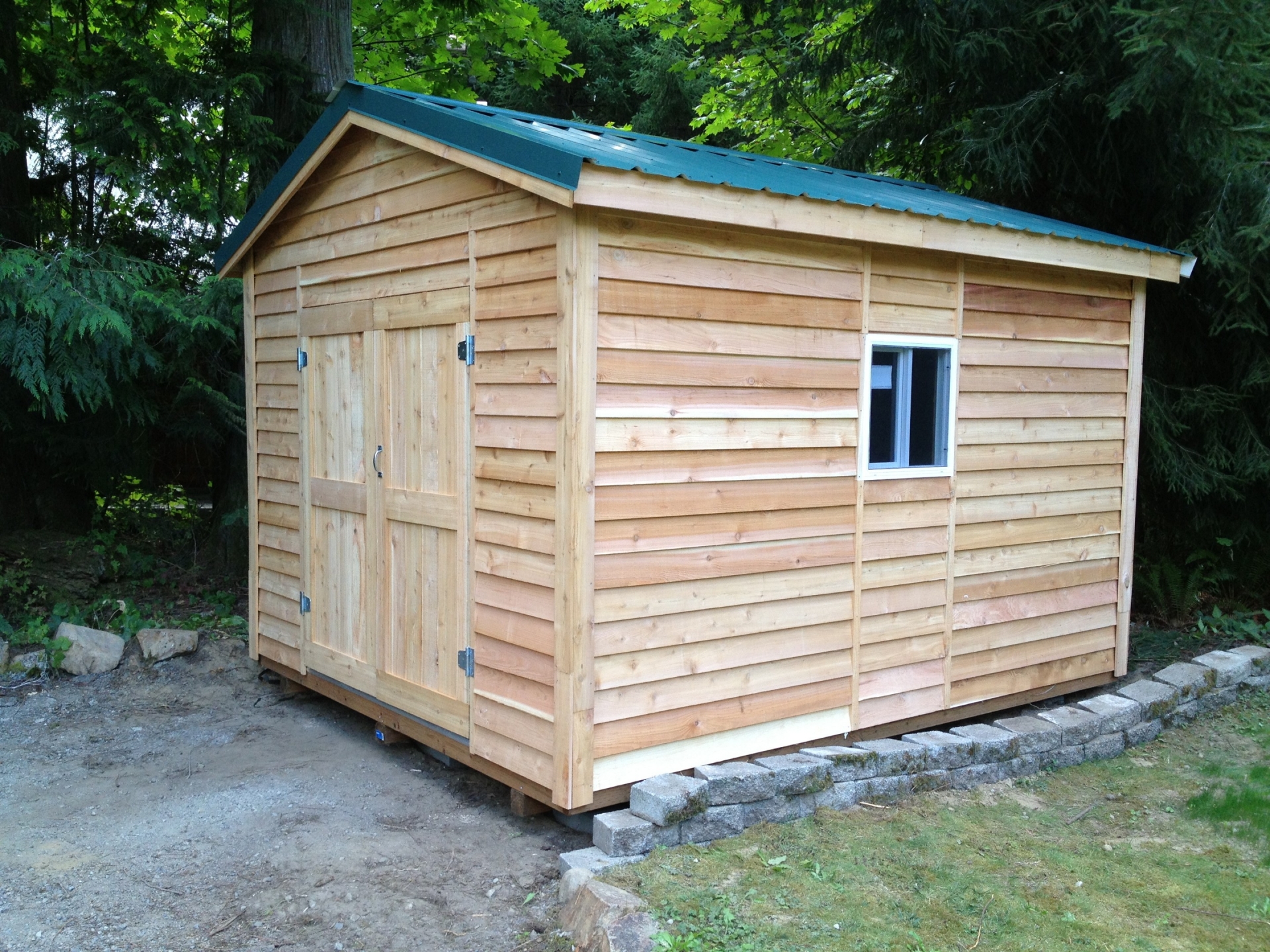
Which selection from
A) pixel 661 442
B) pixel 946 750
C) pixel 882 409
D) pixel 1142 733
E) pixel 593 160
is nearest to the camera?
pixel 593 160

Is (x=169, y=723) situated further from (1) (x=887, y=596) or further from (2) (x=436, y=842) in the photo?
(1) (x=887, y=596)

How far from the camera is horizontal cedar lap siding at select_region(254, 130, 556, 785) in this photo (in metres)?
4.45

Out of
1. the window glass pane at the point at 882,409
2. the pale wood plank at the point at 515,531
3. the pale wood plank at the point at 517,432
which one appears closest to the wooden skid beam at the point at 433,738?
the pale wood plank at the point at 515,531

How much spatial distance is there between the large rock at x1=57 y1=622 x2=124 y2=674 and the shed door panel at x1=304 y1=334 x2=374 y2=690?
5.83 ft

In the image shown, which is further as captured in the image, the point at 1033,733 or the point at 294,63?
the point at 294,63

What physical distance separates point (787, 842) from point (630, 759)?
29.0 inches

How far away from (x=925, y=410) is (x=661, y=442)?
1.85m

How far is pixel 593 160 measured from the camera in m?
3.92

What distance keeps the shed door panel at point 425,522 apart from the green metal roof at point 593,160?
38.3 inches

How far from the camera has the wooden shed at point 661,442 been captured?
4387 mm

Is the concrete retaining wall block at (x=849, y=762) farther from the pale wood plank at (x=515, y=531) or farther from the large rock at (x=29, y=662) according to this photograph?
the large rock at (x=29, y=662)

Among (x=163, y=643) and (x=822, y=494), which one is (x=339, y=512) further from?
(x=822, y=494)

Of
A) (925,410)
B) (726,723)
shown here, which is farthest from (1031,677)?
(726,723)

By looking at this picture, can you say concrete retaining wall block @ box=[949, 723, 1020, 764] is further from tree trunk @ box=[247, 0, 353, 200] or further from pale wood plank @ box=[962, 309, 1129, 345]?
tree trunk @ box=[247, 0, 353, 200]
